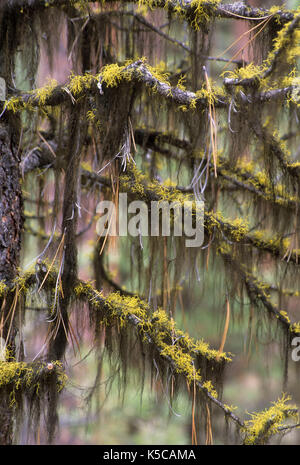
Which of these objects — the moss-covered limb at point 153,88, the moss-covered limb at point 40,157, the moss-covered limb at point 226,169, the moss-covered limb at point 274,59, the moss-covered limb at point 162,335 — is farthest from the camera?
the moss-covered limb at point 40,157

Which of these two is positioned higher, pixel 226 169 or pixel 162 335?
pixel 226 169

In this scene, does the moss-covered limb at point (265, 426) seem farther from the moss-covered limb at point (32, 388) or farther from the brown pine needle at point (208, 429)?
the moss-covered limb at point (32, 388)

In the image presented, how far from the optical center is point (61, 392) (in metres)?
1.41

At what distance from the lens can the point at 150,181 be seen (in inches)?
61.2

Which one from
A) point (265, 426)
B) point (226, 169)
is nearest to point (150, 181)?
point (226, 169)

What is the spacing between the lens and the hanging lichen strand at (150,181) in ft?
4.27

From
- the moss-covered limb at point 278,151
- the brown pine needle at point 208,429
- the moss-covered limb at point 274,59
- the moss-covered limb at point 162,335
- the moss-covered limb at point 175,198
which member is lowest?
the brown pine needle at point 208,429

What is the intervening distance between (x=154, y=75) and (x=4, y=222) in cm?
76

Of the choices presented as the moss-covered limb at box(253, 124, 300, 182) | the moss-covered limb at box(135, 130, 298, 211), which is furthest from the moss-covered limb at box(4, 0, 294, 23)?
the moss-covered limb at box(135, 130, 298, 211)

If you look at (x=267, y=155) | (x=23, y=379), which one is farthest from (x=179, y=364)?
(x=267, y=155)

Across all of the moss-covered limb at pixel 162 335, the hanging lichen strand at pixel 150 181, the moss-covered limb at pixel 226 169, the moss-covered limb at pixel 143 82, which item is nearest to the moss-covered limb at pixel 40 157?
the hanging lichen strand at pixel 150 181

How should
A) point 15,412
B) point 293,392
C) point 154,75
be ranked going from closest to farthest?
point 154,75
point 15,412
point 293,392

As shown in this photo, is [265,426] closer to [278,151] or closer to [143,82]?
[278,151]

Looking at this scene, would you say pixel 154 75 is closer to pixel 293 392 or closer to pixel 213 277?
pixel 213 277
